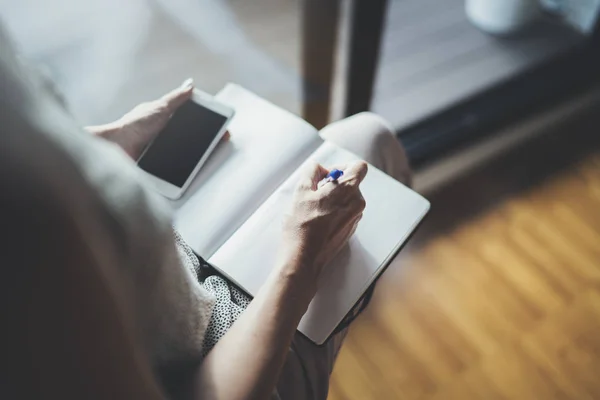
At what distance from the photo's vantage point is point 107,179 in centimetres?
34

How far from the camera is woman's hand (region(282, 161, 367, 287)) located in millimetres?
624

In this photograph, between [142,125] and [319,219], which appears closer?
[319,219]

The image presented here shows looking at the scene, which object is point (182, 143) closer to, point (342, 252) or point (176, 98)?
point (176, 98)

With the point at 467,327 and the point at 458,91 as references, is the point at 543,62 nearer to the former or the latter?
the point at 458,91

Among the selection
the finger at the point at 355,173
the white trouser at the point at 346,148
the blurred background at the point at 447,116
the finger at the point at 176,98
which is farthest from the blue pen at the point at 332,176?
the blurred background at the point at 447,116

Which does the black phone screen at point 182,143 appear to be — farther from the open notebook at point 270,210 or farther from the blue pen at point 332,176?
the blue pen at point 332,176

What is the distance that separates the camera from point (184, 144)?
0.77 m

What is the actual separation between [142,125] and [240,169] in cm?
15

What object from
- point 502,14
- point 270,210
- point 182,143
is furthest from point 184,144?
point 502,14

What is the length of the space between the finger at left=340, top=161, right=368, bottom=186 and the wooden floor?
557 mm

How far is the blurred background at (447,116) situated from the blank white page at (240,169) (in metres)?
0.40

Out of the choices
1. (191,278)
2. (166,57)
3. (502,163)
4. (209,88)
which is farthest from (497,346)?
(166,57)

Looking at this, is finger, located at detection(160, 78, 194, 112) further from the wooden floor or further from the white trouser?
the wooden floor


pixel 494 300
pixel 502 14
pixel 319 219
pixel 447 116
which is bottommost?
pixel 494 300
